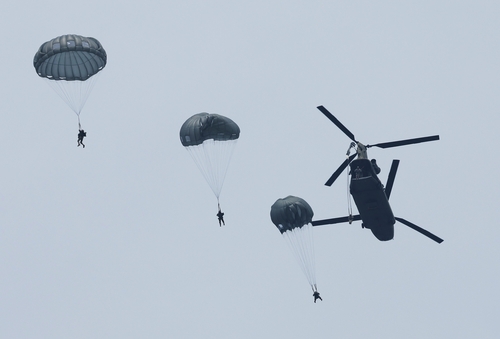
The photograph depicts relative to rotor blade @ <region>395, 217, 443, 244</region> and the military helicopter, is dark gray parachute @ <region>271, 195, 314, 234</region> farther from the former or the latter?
rotor blade @ <region>395, 217, 443, 244</region>

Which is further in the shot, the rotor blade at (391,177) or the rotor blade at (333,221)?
the rotor blade at (333,221)

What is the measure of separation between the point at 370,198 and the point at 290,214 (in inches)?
257

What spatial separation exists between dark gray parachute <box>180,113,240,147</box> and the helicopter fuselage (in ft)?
31.4

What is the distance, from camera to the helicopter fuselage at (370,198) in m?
55.1

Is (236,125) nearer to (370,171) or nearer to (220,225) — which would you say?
(220,225)

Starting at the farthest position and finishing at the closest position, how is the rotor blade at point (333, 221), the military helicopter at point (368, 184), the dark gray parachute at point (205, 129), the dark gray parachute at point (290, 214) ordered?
the dark gray parachute at point (205, 129)
the dark gray parachute at point (290, 214)
the rotor blade at point (333, 221)
the military helicopter at point (368, 184)

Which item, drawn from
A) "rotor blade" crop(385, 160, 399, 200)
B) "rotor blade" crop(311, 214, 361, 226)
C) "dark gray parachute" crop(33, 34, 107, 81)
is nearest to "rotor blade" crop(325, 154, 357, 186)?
"rotor blade" crop(385, 160, 399, 200)

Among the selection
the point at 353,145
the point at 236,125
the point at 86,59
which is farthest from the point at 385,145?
the point at 86,59

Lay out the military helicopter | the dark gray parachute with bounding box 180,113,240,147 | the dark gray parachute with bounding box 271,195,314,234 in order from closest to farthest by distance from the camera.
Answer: the military helicopter → the dark gray parachute with bounding box 271,195,314,234 → the dark gray parachute with bounding box 180,113,240,147

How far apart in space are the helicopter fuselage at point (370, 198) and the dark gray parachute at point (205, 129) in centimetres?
957

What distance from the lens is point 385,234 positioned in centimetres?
5862

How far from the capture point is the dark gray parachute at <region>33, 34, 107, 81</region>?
6109cm

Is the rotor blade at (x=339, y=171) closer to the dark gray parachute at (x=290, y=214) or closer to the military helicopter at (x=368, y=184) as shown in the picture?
the military helicopter at (x=368, y=184)

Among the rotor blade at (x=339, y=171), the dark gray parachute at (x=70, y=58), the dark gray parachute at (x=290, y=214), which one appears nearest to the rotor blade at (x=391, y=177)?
the rotor blade at (x=339, y=171)
